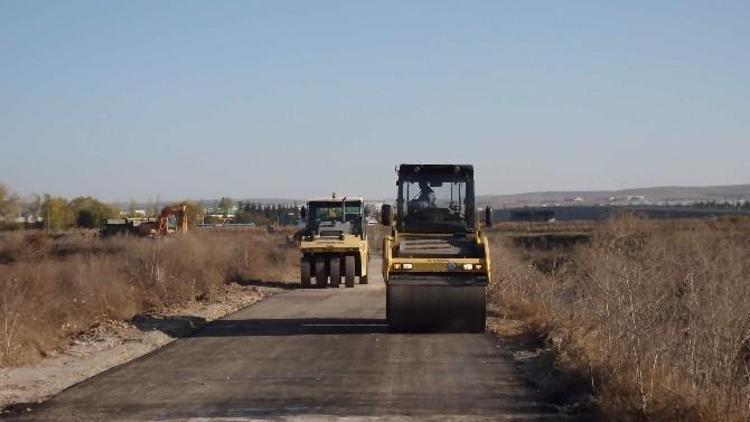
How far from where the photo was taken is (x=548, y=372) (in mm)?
14203

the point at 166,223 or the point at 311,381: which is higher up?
the point at 166,223

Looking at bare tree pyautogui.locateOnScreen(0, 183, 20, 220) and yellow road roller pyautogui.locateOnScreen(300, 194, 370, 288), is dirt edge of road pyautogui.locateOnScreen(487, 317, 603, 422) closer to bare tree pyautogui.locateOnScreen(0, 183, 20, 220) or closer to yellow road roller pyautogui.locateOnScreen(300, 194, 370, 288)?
yellow road roller pyautogui.locateOnScreen(300, 194, 370, 288)

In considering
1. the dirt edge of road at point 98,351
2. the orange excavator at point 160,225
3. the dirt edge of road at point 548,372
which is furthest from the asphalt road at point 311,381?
the orange excavator at point 160,225

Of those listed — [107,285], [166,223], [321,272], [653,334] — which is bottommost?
[321,272]

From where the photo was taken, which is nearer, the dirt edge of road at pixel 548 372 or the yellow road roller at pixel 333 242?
the dirt edge of road at pixel 548 372

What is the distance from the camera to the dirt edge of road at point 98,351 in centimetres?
1339

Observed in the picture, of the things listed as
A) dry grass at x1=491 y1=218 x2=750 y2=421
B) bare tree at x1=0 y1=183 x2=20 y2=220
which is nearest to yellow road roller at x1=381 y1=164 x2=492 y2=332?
dry grass at x1=491 y1=218 x2=750 y2=421

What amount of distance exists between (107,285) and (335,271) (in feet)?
39.2

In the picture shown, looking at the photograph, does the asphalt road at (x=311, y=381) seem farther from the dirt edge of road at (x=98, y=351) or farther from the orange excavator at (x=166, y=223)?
the orange excavator at (x=166, y=223)

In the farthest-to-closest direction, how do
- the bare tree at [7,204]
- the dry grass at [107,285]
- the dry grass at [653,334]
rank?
the bare tree at [7,204], the dry grass at [107,285], the dry grass at [653,334]

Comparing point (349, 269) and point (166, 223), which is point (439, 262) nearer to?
point (349, 269)

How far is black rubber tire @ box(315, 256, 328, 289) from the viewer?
3550 cm

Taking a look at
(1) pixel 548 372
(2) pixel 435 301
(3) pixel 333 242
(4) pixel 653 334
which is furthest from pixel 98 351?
(3) pixel 333 242

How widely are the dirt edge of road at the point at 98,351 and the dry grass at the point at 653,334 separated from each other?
23.6 ft
